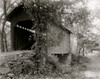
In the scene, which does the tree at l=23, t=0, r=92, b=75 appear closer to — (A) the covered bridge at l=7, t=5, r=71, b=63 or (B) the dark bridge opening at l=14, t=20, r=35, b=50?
(A) the covered bridge at l=7, t=5, r=71, b=63

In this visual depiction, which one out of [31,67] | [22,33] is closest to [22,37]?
[22,33]

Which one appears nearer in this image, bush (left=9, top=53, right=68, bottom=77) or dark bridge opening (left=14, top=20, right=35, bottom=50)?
bush (left=9, top=53, right=68, bottom=77)

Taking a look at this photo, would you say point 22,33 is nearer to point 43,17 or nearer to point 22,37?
point 22,37

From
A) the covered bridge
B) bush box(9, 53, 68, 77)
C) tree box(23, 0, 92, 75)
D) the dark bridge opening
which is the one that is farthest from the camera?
the dark bridge opening

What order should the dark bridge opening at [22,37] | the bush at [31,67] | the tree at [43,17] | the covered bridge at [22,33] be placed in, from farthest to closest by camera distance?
the dark bridge opening at [22,37] < the covered bridge at [22,33] < the tree at [43,17] < the bush at [31,67]

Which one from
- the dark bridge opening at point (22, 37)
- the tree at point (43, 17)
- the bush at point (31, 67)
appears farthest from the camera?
the dark bridge opening at point (22, 37)

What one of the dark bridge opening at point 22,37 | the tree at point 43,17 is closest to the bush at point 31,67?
the tree at point 43,17

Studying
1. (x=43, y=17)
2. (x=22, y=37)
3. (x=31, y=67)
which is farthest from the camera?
(x=22, y=37)

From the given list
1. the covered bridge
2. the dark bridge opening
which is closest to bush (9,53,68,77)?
the covered bridge

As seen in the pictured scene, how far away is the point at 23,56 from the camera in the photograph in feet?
37.0

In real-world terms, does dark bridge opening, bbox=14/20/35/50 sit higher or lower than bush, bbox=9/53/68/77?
higher

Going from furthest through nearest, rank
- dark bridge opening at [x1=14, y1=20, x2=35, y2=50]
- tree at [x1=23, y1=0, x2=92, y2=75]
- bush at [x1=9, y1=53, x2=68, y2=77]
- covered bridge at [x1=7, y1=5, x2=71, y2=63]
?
dark bridge opening at [x1=14, y1=20, x2=35, y2=50], covered bridge at [x1=7, y1=5, x2=71, y2=63], tree at [x1=23, y1=0, x2=92, y2=75], bush at [x1=9, y1=53, x2=68, y2=77]

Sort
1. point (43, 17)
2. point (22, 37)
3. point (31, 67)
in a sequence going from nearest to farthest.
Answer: point (31, 67) < point (43, 17) < point (22, 37)

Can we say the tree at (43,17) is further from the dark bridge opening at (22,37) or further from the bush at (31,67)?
the dark bridge opening at (22,37)
